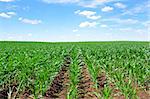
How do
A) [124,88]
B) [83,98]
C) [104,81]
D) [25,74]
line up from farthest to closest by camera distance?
1. [104,81]
2. [25,74]
3. [83,98]
4. [124,88]

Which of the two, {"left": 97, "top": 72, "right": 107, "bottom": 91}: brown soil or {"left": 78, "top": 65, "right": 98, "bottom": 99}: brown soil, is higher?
{"left": 97, "top": 72, "right": 107, "bottom": 91}: brown soil

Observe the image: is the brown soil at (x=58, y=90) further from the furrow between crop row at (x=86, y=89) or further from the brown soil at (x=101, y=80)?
the brown soil at (x=101, y=80)

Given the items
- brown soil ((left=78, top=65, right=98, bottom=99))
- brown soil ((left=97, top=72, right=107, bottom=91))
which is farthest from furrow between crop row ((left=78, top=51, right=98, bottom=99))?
brown soil ((left=97, top=72, right=107, bottom=91))

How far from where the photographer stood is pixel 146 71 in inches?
352

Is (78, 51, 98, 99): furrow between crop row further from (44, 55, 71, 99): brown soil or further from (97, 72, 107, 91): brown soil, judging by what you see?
(44, 55, 71, 99): brown soil

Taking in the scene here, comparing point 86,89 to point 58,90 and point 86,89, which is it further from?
point 58,90

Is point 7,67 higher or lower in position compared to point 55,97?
higher

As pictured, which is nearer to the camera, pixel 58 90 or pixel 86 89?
pixel 86 89

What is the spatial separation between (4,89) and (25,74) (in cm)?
73

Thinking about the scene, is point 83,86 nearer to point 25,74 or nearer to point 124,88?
point 25,74

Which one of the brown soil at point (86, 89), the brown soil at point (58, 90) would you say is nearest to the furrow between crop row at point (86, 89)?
the brown soil at point (86, 89)

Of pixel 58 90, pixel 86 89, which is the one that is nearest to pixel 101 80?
pixel 86 89

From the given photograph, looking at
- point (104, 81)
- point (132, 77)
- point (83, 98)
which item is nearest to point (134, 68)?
point (132, 77)

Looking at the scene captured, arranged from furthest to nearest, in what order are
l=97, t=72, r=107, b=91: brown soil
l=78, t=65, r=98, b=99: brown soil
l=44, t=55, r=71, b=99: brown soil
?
l=97, t=72, r=107, b=91: brown soil < l=44, t=55, r=71, b=99: brown soil < l=78, t=65, r=98, b=99: brown soil
